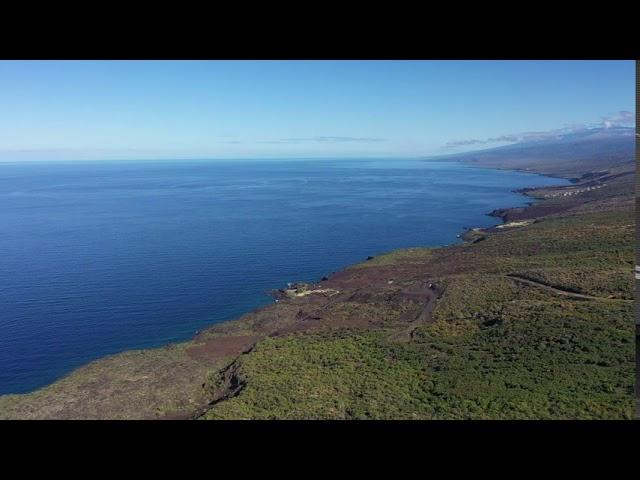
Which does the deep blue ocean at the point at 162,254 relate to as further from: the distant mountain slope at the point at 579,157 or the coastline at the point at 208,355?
the distant mountain slope at the point at 579,157

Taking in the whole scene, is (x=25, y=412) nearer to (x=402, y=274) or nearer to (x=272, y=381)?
(x=272, y=381)

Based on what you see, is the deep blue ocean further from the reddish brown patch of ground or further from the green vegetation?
the green vegetation

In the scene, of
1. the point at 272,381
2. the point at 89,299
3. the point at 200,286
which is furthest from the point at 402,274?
the point at 89,299

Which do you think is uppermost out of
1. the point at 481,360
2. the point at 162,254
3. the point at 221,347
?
the point at 481,360

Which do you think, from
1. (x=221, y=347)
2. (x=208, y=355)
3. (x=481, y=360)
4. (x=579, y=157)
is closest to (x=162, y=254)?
(x=221, y=347)

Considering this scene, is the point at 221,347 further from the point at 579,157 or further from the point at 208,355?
the point at 579,157

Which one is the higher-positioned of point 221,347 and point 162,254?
point 162,254

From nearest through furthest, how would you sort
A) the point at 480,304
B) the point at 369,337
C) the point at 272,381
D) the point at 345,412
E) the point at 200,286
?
1. the point at 345,412
2. the point at 272,381
3. the point at 369,337
4. the point at 480,304
5. the point at 200,286
